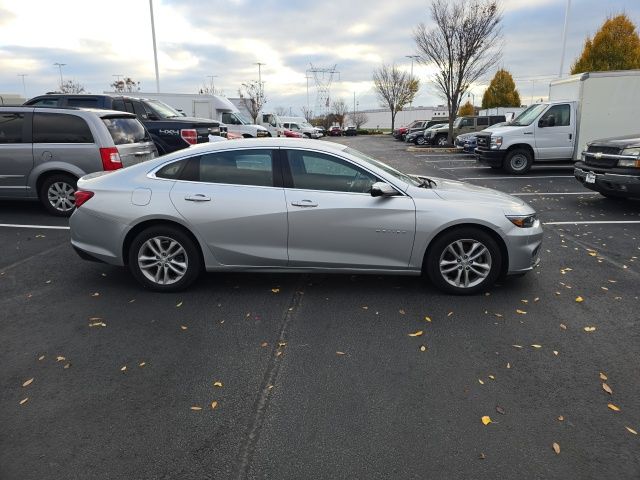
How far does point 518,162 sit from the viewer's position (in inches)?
562

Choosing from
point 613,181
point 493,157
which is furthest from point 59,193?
point 493,157

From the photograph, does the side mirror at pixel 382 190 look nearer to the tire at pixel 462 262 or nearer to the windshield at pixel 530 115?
the tire at pixel 462 262

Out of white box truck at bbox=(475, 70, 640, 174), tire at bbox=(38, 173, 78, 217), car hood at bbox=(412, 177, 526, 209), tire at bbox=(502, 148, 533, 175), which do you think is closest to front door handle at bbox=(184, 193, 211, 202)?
car hood at bbox=(412, 177, 526, 209)

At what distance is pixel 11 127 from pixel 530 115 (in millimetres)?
13216

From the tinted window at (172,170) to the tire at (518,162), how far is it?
11671 mm

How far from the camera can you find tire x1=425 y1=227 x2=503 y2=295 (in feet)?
15.3

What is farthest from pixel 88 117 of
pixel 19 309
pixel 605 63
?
pixel 605 63

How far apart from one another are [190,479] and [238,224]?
2.62 meters

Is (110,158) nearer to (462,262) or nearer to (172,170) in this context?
(172,170)

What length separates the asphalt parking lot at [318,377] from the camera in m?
2.56

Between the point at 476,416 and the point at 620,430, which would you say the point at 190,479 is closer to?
the point at 476,416

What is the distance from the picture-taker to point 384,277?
5.30 metres

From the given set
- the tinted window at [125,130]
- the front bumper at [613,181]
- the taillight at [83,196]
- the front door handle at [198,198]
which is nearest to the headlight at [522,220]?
the front door handle at [198,198]

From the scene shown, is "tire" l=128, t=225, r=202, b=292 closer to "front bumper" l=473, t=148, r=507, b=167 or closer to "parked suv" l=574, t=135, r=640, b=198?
"parked suv" l=574, t=135, r=640, b=198
